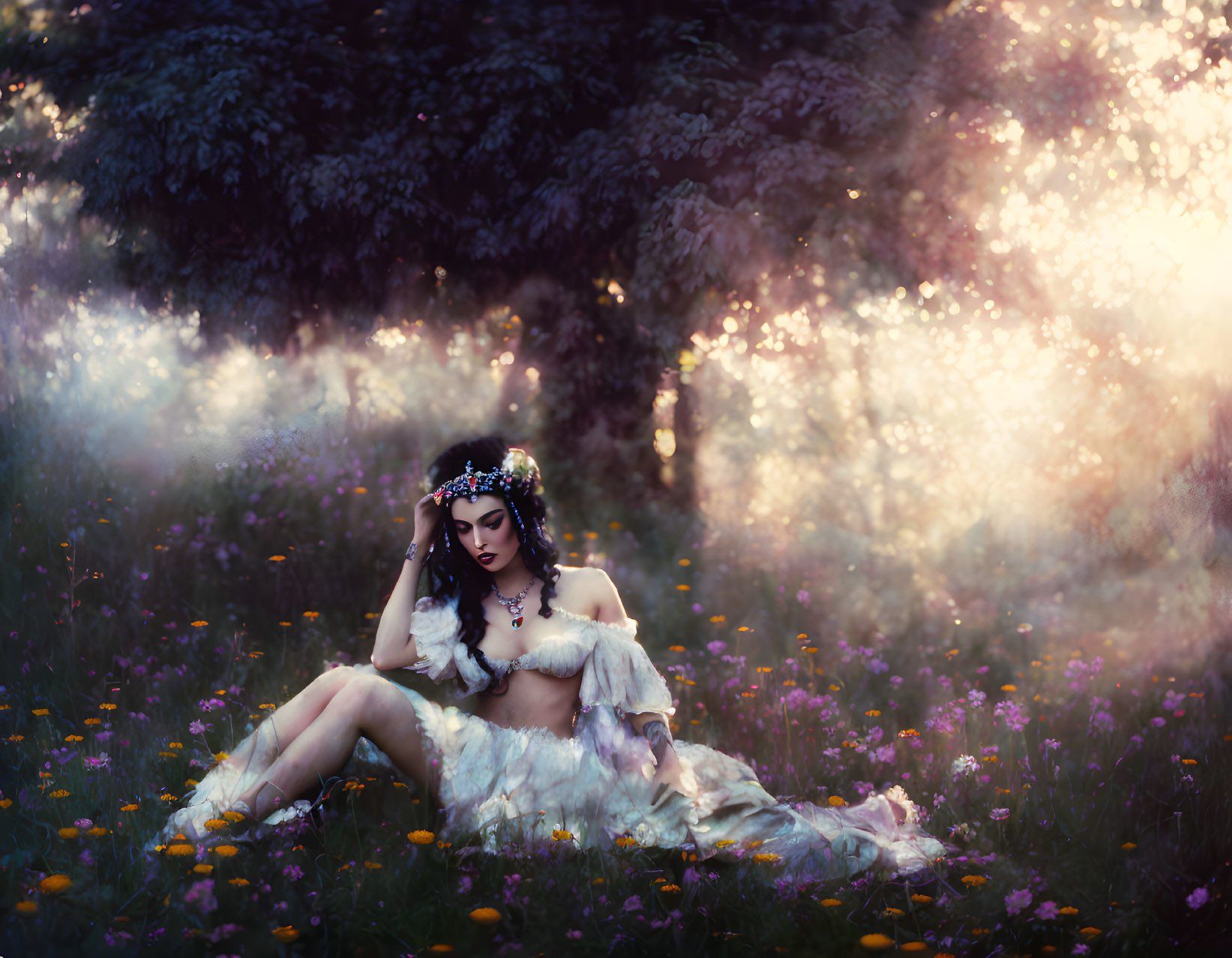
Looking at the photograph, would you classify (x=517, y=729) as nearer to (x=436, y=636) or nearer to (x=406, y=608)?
(x=436, y=636)

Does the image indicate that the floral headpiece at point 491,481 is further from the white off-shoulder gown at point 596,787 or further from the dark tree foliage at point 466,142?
the dark tree foliage at point 466,142

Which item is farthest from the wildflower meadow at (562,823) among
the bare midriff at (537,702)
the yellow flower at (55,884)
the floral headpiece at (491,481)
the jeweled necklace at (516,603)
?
the floral headpiece at (491,481)

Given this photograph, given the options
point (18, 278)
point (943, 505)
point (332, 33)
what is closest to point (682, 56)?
point (332, 33)

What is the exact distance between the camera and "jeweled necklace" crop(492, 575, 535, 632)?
3707mm

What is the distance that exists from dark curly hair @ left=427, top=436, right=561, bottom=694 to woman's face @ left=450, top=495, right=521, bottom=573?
0.06 meters

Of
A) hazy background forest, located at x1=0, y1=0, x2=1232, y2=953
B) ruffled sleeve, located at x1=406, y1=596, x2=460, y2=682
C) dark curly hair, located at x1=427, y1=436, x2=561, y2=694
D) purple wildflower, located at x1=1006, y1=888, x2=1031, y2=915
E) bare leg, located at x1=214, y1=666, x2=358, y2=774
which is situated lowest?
purple wildflower, located at x1=1006, y1=888, x2=1031, y2=915

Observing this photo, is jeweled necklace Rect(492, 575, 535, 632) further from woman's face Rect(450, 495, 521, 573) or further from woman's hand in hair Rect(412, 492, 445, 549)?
woman's hand in hair Rect(412, 492, 445, 549)

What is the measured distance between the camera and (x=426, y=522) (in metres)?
3.73

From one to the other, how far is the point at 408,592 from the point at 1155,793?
2862 mm

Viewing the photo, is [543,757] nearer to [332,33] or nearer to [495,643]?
[495,643]

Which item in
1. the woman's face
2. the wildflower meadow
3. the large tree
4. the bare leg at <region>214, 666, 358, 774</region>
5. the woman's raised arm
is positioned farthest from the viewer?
the large tree

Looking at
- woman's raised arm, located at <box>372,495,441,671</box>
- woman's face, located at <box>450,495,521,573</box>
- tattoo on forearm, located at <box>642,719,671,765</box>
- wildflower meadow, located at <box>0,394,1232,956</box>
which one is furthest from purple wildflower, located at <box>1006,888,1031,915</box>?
woman's raised arm, located at <box>372,495,441,671</box>

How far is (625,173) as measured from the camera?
5.95 meters

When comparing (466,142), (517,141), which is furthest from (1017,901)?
(466,142)
